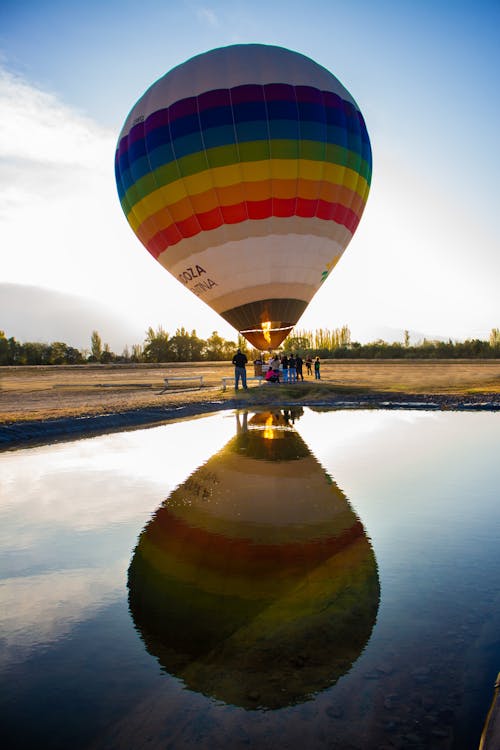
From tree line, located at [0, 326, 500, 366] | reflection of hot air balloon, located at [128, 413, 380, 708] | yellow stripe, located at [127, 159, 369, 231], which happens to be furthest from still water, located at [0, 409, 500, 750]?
tree line, located at [0, 326, 500, 366]

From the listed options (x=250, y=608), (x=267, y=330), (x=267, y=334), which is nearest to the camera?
(x=250, y=608)

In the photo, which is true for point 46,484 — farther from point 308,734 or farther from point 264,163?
point 264,163

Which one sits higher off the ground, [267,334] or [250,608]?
[267,334]

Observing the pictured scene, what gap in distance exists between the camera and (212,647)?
9.75 feet

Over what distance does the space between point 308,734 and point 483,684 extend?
0.97 m

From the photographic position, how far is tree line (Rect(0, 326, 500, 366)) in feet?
176

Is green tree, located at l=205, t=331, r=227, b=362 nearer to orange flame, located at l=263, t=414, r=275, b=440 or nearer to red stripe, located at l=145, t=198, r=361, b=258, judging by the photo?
red stripe, located at l=145, t=198, r=361, b=258

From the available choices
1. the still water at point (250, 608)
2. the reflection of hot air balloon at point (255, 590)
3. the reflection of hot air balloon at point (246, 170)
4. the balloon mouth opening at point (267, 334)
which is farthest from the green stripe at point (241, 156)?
the reflection of hot air balloon at point (255, 590)

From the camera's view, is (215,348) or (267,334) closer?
(267,334)

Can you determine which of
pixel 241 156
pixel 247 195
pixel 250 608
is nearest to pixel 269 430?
pixel 250 608

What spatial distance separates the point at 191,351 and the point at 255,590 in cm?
5959

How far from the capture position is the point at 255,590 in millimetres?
3715

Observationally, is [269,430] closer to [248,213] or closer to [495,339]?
[248,213]

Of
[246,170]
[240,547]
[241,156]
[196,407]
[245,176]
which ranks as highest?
[241,156]
